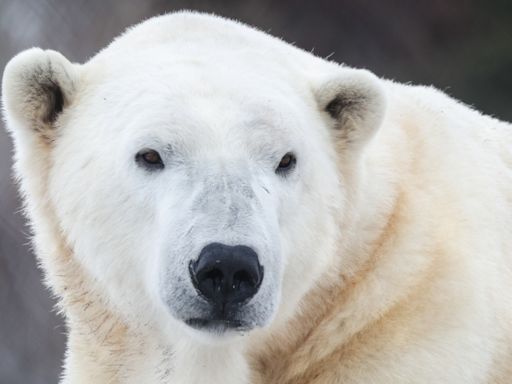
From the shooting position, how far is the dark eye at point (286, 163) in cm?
380

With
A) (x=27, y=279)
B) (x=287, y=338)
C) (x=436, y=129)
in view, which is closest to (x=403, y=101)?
(x=436, y=129)

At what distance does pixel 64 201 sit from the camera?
3.93 metres

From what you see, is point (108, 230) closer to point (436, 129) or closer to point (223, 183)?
point (223, 183)

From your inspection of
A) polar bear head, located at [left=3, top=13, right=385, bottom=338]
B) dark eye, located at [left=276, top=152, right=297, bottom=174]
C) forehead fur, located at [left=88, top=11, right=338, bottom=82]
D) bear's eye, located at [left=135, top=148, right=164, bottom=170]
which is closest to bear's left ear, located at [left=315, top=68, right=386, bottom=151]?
polar bear head, located at [left=3, top=13, right=385, bottom=338]

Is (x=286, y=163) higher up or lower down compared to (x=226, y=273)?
higher up

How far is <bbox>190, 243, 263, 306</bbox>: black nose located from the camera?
3.37 metres

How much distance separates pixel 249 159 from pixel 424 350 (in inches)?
31.0

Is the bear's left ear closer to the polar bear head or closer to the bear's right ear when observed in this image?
the polar bear head

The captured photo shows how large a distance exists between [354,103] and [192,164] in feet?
2.21

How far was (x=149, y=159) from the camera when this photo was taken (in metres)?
3.74

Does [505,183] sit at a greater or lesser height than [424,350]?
greater

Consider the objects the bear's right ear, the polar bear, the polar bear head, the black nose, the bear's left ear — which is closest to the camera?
the black nose

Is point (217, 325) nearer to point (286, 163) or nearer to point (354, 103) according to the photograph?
point (286, 163)

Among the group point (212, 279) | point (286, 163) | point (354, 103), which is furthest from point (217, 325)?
point (354, 103)
